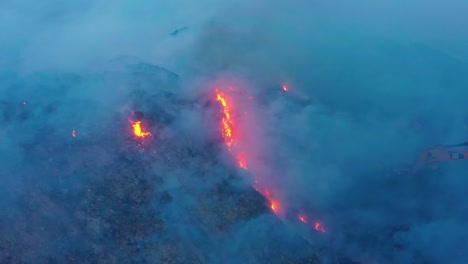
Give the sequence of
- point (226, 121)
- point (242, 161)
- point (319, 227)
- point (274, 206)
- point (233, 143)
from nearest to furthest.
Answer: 1. point (274, 206)
2. point (319, 227)
3. point (242, 161)
4. point (233, 143)
5. point (226, 121)

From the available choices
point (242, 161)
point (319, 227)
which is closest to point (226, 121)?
point (242, 161)

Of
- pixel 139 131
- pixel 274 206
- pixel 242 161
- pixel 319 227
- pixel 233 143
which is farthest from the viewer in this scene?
pixel 233 143

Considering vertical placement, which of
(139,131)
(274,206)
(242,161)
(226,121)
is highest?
(139,131)

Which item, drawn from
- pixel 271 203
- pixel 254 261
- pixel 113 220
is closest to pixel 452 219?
pixel 271 203

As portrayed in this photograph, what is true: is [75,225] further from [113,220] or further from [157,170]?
[157,170]

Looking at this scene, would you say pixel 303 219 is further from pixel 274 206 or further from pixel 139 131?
pixel 139 131

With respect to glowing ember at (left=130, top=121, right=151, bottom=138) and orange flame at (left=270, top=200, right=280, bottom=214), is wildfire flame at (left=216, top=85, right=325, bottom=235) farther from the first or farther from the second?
glowing ember at (left=130, top=121, right=151, bottom=138)

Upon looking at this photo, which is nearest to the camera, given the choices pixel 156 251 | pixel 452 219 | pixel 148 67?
pixel 156 251

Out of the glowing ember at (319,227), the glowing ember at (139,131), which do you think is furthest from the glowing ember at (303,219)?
the glowing ember at (139,131)
